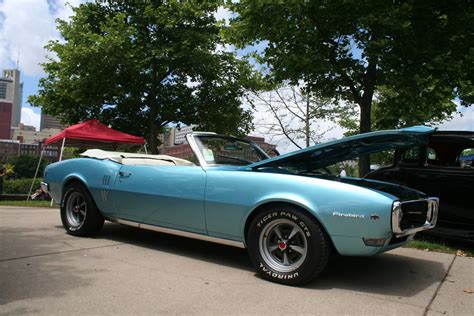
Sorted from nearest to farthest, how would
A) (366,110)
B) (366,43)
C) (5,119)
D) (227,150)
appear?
(227,150)
(366,43)
(366,110)
(5,119)

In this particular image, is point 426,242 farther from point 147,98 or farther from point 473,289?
point 147,98

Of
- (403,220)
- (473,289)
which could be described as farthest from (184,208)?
(473,289)

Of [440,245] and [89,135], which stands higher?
[89,135]

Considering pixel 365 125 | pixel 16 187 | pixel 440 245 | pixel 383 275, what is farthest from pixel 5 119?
pixel 383 275

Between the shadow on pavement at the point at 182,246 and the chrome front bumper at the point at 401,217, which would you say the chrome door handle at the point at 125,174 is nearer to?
the shadow on pavement at the point at 182,246

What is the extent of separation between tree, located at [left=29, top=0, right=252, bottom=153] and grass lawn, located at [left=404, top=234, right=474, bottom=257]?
982 cm

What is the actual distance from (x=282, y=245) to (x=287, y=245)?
5 centimetres

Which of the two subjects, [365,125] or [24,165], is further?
[24,165]

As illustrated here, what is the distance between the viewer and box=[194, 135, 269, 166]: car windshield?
4.92 metres

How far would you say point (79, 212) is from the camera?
5977mm

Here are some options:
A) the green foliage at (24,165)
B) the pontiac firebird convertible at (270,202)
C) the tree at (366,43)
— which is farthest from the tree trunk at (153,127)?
the green foliage at (24,165)

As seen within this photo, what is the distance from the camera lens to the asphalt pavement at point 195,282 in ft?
11.0

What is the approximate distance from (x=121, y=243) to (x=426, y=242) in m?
4.31

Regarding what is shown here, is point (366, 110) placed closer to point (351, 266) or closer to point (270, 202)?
point (351, 266)
